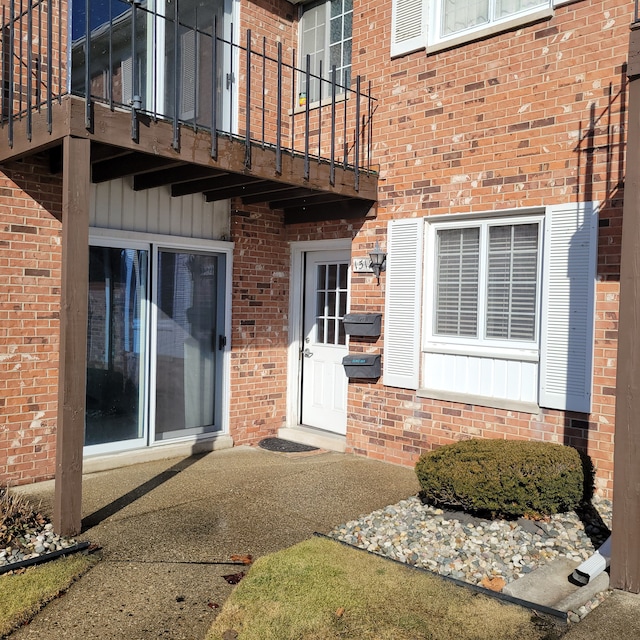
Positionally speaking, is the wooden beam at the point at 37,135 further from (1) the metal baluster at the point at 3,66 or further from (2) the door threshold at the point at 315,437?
(2) the door threshold at the point at 315,437

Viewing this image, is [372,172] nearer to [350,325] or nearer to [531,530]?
[350,325]

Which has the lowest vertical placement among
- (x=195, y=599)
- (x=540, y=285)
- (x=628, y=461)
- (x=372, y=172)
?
(x=195, y=599)

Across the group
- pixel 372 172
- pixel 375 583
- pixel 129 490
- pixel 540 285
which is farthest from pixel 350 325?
pixel 375 583

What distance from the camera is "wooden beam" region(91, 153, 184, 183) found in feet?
16.8

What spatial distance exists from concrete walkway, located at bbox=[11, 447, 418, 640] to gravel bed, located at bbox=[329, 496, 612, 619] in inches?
13.7

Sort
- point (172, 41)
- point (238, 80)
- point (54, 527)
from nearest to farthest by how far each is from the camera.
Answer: point (54, 527), point (172, 41), point (238, 80)

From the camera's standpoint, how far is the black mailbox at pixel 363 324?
6656 mm

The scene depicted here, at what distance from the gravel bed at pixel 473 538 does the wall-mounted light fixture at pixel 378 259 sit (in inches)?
99.2

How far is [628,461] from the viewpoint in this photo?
3678mm

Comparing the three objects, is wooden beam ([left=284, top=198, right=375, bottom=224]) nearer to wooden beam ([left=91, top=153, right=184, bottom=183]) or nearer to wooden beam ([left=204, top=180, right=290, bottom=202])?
wooden beam ([left=204, top=180, right=290, bottom=202])

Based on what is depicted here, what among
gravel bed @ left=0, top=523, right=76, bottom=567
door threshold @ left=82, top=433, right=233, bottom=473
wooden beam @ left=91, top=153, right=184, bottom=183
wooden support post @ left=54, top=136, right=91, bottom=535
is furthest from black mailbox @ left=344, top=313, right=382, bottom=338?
gravel bed @ left=0, top=523, right=76, bottom=567

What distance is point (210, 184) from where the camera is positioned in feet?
20.3

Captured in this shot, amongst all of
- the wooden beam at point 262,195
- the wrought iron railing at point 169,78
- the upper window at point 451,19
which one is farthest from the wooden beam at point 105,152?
the upper window at point 451,19

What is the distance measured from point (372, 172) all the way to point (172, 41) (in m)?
2.45
